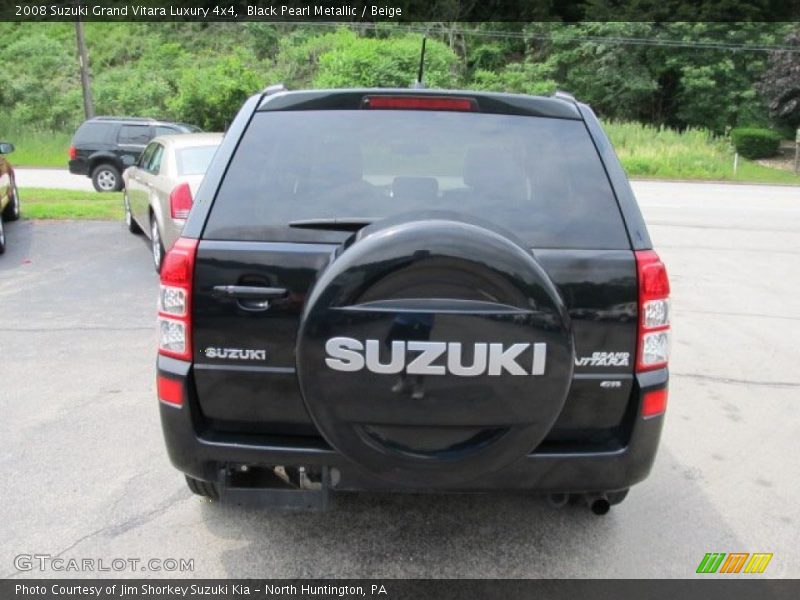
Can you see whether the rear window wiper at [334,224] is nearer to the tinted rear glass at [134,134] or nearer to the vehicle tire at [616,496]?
the vehicle tire at [616,496]

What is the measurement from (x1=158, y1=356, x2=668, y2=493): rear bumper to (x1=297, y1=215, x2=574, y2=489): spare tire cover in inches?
9.1

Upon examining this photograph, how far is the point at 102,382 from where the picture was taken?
5008 mm

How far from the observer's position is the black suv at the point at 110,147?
60.1ft

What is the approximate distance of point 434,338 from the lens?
7.42 feet

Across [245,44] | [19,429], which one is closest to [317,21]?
[245,44]

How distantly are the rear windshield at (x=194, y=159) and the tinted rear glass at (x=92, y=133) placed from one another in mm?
11864

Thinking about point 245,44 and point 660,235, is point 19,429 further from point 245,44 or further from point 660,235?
point 245,44

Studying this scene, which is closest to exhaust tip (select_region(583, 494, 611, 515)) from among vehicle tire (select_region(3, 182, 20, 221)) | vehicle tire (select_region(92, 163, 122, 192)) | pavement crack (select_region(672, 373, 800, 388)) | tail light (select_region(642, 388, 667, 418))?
tail light (select_region(642, 388, 667, 418))

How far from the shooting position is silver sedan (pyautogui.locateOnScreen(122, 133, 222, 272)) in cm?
742

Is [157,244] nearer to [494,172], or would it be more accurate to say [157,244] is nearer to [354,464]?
[494,172]

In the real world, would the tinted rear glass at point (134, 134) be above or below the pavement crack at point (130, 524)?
below

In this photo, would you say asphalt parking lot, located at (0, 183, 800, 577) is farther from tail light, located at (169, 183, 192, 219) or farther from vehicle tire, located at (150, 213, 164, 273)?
vehicle tire, located at (150, 213, 164, 273)

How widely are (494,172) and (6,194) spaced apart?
32.5 feet

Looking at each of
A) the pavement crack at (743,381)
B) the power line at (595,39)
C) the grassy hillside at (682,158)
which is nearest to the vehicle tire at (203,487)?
the pavement crack at (743,381)
